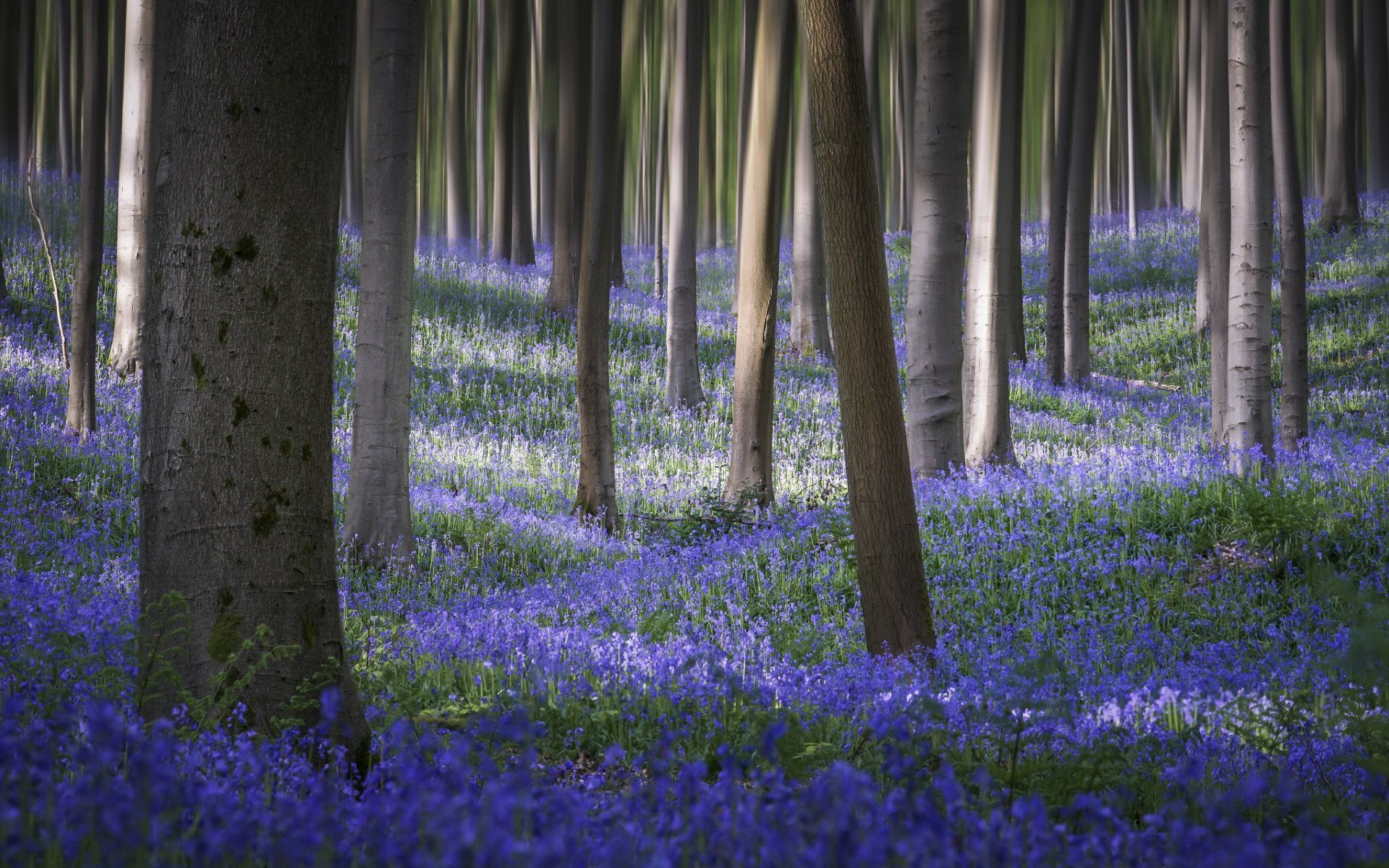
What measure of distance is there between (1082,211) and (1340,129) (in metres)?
11.1

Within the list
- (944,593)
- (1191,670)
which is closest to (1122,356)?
(944,593)

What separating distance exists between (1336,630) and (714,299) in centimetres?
2619

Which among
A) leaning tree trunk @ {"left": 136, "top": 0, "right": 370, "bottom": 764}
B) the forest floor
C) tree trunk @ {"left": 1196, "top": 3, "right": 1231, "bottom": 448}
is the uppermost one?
tree trunk @ {"left": 1196, "top": 3, "right": 1231, "bottom": 448}

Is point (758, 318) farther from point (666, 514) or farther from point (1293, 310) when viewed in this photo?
point (1293, 310)

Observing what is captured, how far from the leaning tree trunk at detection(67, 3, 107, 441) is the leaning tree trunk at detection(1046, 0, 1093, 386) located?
1617cm

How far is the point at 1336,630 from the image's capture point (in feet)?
19.1

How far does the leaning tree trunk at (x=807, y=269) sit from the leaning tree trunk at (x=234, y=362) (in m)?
16.0

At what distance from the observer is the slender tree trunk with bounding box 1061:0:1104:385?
1969 cm

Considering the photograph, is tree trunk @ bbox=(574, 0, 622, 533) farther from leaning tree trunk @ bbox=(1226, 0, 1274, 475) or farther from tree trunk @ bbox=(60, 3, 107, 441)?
leaning tree trunk @ bbox=(1226, 0, 1274, 475)

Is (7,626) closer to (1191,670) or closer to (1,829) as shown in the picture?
(1,829)

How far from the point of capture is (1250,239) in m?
9.01

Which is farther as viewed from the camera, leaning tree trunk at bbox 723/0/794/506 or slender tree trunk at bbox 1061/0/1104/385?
slender tree trunk at bbox 1061/0/1104/385

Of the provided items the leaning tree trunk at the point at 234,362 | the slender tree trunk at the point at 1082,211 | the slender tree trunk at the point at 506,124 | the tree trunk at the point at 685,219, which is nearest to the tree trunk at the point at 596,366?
the tree trunk at the point at 685,219

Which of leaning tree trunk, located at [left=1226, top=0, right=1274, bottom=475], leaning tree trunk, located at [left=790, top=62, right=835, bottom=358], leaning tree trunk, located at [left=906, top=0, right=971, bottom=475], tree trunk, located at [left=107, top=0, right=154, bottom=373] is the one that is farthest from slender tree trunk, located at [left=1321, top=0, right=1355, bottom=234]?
tree trunk, located at [left=107, top=0, right=154, bottom=373]
